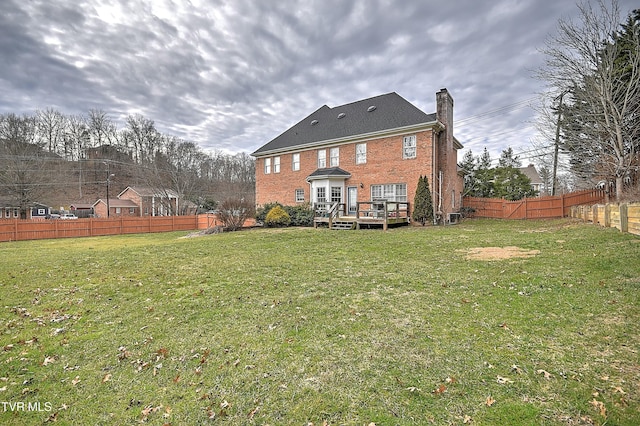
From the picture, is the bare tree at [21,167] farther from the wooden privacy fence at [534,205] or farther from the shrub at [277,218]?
the wooden privacy fence at [534,205]

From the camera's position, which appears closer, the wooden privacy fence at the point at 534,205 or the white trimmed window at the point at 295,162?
the wooden privacy fence at the point at 534,205

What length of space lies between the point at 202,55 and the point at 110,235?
15336mm

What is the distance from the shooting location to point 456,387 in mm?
2902

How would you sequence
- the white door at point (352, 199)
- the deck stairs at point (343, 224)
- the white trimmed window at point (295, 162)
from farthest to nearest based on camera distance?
the white trimmed window at point (295, 162) < the white door at point (352, 199) < the deck stairs at point (343, 224)

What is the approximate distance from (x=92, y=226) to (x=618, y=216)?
29.9m

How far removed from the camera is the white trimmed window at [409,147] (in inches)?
740

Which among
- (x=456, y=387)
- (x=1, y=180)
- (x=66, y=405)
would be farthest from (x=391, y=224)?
(x=1, y=180)

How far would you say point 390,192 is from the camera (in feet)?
64.8

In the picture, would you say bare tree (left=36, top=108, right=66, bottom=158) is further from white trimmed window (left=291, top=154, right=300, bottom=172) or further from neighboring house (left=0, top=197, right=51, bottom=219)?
white trimmed window (left=291, top=154, right=300, bottom=172)

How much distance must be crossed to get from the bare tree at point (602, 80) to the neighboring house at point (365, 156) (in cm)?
573

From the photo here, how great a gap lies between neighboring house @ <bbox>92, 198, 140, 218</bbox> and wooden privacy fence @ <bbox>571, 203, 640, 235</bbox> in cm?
5395

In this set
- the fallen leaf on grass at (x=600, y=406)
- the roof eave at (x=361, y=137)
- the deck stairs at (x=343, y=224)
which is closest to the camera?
the fallen leaf on grass at (x=600, y=406)

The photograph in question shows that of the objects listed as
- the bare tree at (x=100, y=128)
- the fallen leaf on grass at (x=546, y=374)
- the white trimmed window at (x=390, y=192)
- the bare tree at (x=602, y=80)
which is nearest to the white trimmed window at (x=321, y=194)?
the white trimmed window at (x=390, y=192)

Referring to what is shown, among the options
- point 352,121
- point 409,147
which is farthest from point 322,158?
point 409,147
